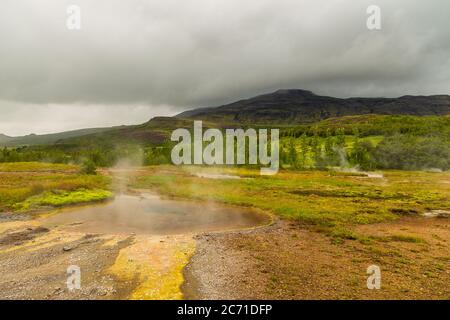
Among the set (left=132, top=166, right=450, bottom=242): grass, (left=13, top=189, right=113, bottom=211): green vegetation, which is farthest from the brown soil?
(left=13, top=189, right=113, bottom=211): green vegetation

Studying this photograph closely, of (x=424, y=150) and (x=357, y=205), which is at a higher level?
(x=424, y=150)

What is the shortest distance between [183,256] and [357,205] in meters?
32.3

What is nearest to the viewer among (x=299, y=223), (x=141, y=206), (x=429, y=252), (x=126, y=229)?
(x=429, y=252)

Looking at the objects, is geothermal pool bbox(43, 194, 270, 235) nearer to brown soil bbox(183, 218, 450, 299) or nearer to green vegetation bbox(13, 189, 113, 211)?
green vegetation bbox(13, 189, 113, 211)

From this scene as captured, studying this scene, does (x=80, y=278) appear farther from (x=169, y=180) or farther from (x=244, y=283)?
(x=169, y=180)

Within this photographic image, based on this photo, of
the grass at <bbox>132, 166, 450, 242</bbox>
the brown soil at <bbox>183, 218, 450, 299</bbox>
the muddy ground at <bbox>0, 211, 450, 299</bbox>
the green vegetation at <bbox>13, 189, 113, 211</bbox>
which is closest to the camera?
the muddy ground at <bbox>0, 211, 450, 299</bbox>

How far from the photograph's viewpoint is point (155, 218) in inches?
1438

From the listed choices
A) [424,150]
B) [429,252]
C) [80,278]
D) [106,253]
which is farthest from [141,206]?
[424,150]

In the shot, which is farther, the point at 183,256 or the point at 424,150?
the point at 424,150

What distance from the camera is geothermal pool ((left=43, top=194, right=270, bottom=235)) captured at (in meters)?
31.6

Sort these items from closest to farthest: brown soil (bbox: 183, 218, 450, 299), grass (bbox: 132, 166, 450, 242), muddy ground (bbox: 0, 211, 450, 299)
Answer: muddy ground (bbox: 0, 211, 450, 299), brown soil (bbox: 183, 218, 450, 299), grass (bbox: 132, 166, 450, 242)

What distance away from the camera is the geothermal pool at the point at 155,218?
31.6 metres

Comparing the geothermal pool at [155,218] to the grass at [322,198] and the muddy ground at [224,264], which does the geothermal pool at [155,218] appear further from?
the grass at [322,198]

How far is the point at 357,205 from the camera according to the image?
44.4 m
